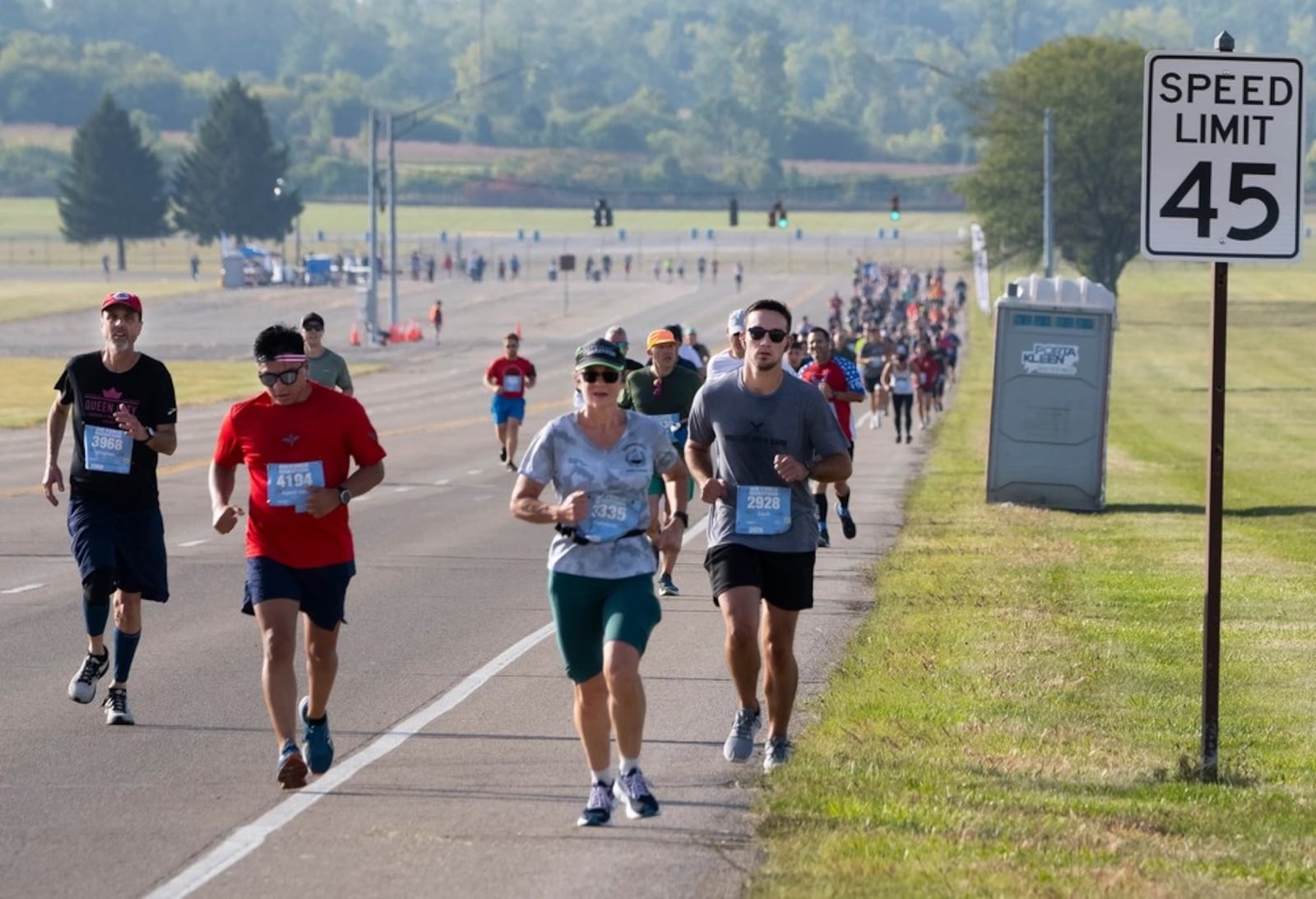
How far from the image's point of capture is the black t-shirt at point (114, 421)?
11305 mm

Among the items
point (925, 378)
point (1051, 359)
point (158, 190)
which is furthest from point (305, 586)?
point (158, 190)

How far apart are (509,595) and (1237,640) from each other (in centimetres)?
502

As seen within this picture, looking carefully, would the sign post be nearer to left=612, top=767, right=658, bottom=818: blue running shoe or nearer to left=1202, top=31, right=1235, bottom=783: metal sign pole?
left=1202, top=31, right=1235, bottom=783: metal sign pole

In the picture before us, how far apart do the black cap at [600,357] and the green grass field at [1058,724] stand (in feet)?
5.73

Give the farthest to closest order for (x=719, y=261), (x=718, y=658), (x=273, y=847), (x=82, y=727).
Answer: (x=719, y=261) → (x=718, y=658) → (x=82, y=727) → (x=273, y=847)

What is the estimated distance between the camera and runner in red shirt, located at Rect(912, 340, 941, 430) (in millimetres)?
44344

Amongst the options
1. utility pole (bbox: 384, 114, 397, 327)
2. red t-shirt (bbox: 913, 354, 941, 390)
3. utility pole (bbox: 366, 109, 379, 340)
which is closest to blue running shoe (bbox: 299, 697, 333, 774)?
red t-shirt (bbox: 913, 354, 941, 390)

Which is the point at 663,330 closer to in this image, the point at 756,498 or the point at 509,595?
the point at 509,595

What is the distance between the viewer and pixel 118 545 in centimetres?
1140

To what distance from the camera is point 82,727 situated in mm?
10992

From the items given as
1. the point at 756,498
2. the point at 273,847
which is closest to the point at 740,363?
the point at 756,498

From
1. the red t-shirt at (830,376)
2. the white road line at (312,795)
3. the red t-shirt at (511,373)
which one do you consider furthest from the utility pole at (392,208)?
the white road line at (312,795)

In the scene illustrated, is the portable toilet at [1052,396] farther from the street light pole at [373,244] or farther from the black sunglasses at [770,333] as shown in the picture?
the street light pole at [373,244]

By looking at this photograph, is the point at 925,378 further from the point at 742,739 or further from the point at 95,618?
the point at 742,739
